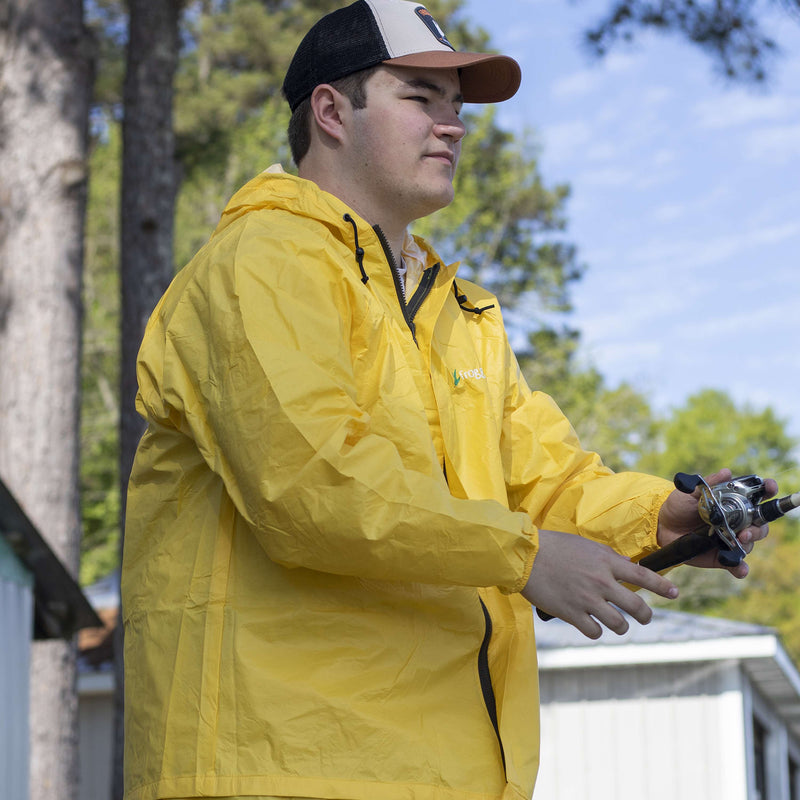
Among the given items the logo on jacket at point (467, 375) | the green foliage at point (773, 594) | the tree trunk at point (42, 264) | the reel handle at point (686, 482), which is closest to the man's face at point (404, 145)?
the logo on jacket at point (467, 375)

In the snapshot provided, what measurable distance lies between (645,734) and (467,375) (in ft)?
32.1

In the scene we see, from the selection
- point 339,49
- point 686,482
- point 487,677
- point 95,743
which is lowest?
point 95,743

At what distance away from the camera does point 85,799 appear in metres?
15.9

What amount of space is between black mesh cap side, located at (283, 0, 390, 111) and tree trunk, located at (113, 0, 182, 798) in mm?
5797

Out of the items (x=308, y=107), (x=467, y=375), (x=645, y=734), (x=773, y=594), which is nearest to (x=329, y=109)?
(x=308, y=107)

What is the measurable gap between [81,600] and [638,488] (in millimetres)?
7402

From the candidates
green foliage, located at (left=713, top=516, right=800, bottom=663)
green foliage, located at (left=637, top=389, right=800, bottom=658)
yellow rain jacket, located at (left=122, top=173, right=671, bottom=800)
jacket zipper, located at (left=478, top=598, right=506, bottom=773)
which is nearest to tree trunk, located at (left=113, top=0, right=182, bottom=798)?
yellow rain jacket, located at (left=122, top=173, right=671, bottom=800)

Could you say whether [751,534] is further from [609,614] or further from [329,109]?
[329,109]

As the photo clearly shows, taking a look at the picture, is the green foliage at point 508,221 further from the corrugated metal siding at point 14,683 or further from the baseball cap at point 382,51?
the baseball cap at point 382,51

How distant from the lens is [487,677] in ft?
8.21

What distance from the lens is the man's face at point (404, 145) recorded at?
286 centimetres

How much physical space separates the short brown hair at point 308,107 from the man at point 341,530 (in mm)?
49

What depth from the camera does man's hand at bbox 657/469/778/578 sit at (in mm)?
2629

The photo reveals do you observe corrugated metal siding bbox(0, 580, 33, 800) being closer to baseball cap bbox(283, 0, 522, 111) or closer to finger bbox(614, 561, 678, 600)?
baseball cap bbox(283, 0, 522, 111)
